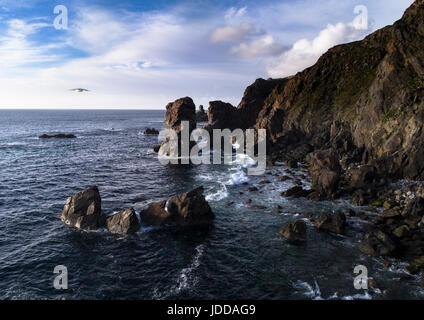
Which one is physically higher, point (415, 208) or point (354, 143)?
point (354, 143)

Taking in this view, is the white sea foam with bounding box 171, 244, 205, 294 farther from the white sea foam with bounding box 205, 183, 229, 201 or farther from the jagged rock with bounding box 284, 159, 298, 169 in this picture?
the jagged rock with bounding box 284, 159, 298, 169

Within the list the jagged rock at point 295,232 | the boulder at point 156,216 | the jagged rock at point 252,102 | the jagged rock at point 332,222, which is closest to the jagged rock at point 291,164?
the jagged rock at point 332,222

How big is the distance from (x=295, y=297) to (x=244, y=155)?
6891cm

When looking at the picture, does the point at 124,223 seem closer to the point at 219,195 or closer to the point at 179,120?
the point at 219,195

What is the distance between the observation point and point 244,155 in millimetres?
91375

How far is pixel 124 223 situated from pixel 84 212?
22.6 feet

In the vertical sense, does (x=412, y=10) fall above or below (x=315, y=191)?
above

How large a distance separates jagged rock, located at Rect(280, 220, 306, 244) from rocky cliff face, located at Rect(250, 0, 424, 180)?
94.0ft

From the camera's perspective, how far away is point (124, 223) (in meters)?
36.8

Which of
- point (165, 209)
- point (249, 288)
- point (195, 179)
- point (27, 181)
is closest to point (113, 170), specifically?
point (27, 181)

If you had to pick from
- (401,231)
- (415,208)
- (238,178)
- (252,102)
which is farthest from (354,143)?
(252,102)

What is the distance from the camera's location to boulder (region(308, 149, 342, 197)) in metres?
49.0

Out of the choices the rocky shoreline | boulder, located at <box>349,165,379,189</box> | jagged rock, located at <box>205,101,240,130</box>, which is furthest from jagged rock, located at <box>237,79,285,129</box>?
boulder, located at <box>349,165,379,189</box>

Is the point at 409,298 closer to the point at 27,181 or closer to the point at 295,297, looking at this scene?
the point at 295,297
